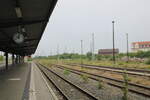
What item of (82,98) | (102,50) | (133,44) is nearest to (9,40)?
(82,98)

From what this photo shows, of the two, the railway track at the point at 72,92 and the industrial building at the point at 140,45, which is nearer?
the railway track at the point at 72,92

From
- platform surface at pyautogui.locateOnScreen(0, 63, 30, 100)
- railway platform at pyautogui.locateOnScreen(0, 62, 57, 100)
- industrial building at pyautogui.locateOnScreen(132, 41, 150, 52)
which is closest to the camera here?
railway platform at pyautogui.locateOnScreen(0, 62, 57, 100)

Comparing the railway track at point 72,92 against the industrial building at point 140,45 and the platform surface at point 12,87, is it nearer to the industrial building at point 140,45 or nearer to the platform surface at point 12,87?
the platform surface at point 12,87

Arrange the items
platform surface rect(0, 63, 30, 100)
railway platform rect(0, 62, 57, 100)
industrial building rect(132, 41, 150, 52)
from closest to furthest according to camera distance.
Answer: railway platform rect(0, 62, 57, 100) < platform surface rect(0, 63, 30, 100) < industrial building rect(132, 41, 150, 52)

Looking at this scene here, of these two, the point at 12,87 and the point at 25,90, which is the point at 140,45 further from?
the point at 25,90

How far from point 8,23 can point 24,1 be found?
4.81 meters

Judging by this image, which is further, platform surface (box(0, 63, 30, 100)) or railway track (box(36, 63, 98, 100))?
platform surface (box(0, 63, 30, 100))

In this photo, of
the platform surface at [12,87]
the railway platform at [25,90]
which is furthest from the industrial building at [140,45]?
the railway platform at [25,90]

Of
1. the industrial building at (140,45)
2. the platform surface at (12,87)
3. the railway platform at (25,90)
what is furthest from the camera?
the industrial building at (140,45)

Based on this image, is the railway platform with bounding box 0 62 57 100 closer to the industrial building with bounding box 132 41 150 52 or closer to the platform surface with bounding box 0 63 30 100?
the platform surface with bounding box 0 63 30 100

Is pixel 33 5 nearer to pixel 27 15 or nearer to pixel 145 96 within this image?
pixel 27 15

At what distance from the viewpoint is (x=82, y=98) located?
11.0 metres

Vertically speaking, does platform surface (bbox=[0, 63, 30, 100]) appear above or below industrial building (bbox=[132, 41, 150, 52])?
below

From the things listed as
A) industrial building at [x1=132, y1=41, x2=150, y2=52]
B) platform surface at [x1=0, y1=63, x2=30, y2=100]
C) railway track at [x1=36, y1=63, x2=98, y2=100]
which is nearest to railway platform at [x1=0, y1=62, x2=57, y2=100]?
platform surface at [x1=0, y1=63, x2=30, y2=100]
